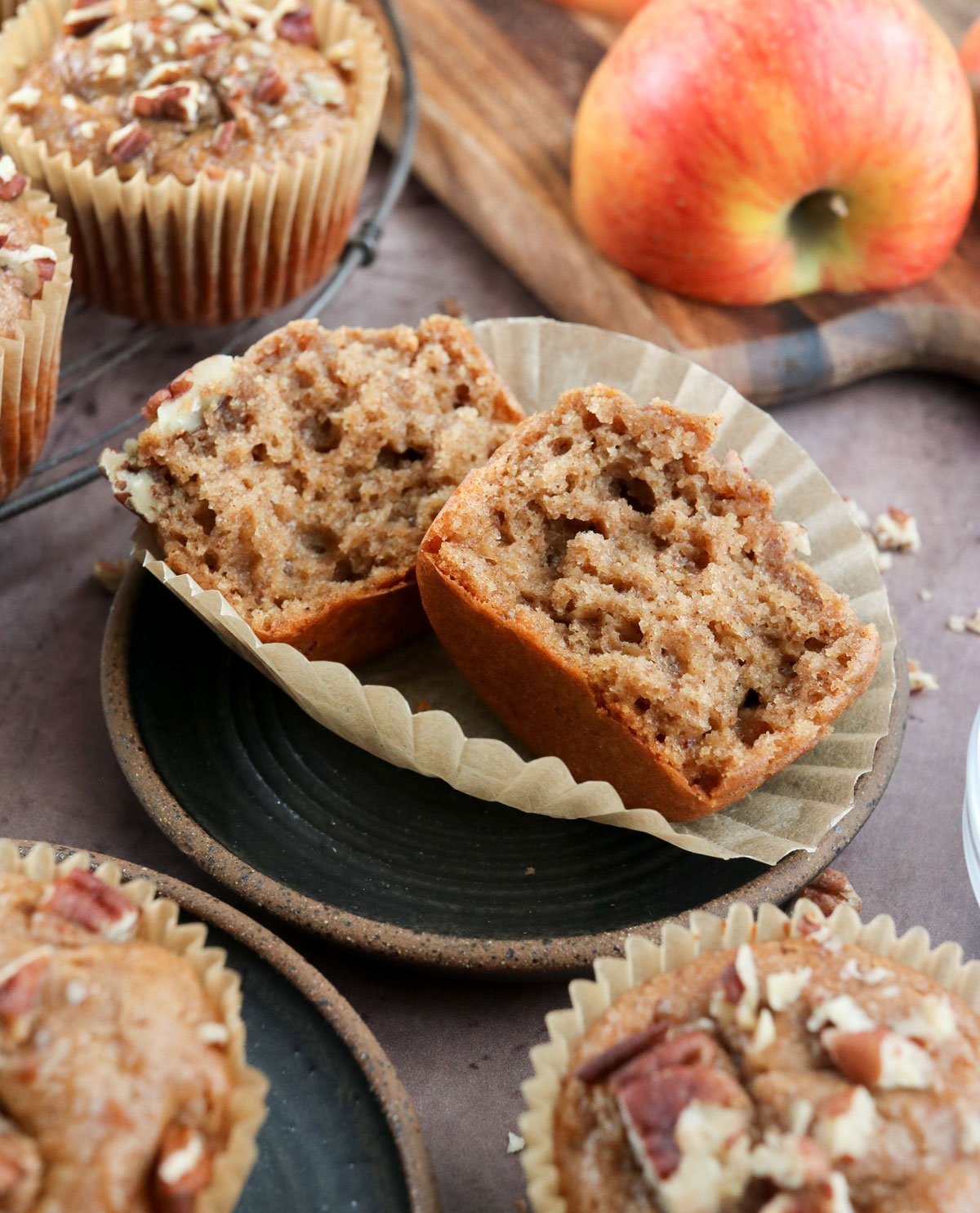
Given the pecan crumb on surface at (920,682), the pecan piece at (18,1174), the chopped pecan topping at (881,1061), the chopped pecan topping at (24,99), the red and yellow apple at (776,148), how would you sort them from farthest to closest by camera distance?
the red and yellow apple at (776,148), the chopped pecan topping at (24,99), the pecan crumb on surface at (920,682), the chopped pecan topping at (881,1061), the pecan piece at (18,1174)

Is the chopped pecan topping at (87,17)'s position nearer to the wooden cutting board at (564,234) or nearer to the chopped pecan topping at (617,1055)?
the wooden cutting board at (564,234)

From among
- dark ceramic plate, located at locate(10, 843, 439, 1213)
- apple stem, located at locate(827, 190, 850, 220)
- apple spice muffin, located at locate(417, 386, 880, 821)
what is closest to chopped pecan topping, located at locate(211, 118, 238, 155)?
apple spice muffin, located at locate(417, 386, 880, 821)

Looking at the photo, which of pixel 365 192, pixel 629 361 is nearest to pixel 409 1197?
pixel 629 361

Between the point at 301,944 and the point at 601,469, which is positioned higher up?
the point at 601,469

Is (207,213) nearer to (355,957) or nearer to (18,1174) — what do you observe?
(355,957)

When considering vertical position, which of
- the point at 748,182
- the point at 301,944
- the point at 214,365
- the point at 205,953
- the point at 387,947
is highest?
the point at 748,182

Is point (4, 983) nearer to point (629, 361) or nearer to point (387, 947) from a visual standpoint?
point (387, 947)

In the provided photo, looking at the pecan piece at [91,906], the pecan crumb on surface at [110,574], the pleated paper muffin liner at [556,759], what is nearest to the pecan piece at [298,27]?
the pleated paper muffin liner at [556,759]
